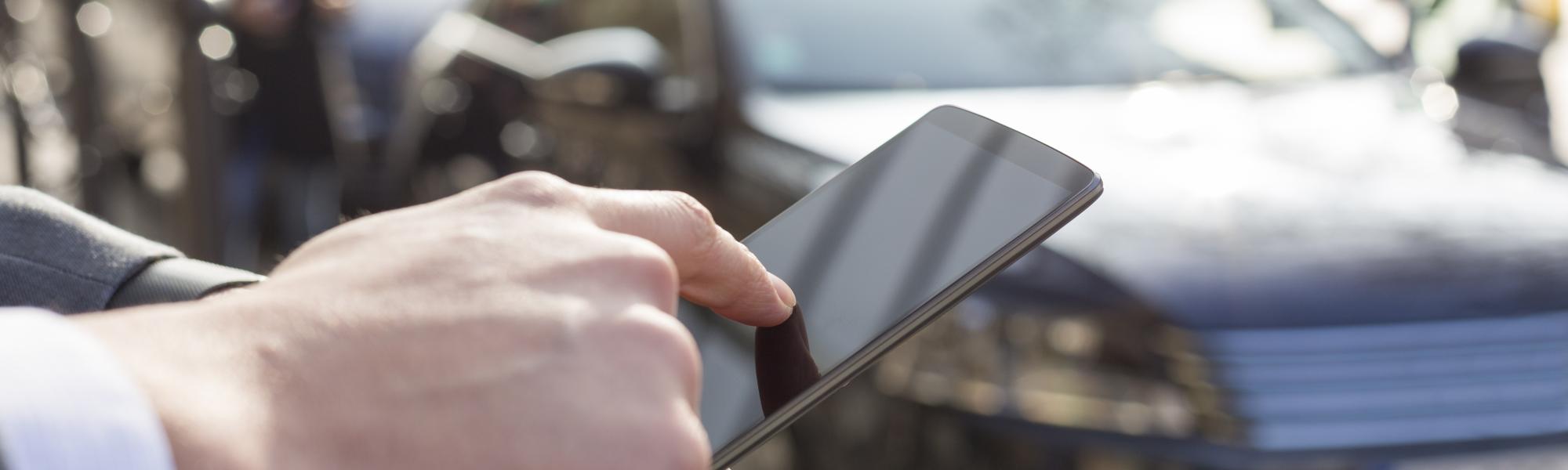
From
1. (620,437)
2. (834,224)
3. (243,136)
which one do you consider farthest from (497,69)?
(620,437)

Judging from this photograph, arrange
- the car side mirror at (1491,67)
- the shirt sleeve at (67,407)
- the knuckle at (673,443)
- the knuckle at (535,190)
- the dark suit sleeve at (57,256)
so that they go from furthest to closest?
the car side mirror at (1491,67) → the dark suit sleeve at (57,256) → the knuckle at (535,190) → the knuckle at (673,443) → the shirt sleeve at (67,407)

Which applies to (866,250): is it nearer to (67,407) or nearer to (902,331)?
(902,331)

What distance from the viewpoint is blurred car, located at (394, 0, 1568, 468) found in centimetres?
221

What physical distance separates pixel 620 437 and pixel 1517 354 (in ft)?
7.01

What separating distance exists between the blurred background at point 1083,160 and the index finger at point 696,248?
0.53 meters

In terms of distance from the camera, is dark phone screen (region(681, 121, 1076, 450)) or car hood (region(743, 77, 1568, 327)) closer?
dark phone screen (region(681, 121, 1076, 450))

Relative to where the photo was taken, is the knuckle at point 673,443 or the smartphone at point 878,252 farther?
the smartphone at point 878,252

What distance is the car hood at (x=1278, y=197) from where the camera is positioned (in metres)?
2.28

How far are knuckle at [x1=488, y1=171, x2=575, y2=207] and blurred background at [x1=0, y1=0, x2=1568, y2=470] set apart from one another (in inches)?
19.6

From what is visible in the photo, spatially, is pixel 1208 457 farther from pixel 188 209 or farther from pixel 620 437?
pixel 188 209

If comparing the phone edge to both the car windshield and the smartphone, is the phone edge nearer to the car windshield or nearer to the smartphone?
the smartphone

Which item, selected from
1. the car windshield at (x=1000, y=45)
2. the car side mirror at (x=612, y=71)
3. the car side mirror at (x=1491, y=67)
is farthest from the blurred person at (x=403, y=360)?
the car side mirror at (x=1491, y=67)

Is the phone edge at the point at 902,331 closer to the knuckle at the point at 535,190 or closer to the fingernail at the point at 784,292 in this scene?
the fingernail at the point at 784,292

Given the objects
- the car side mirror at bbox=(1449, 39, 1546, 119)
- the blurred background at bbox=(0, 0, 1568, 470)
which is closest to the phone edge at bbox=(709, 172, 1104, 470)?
the blurred background at bbox=(0, 0, 1568, 470)
